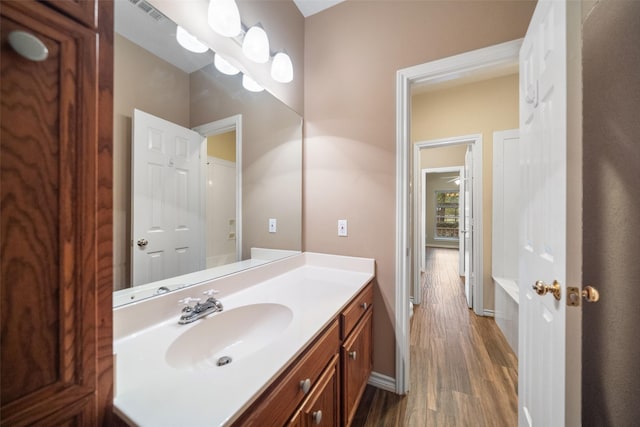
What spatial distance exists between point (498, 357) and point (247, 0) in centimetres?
311

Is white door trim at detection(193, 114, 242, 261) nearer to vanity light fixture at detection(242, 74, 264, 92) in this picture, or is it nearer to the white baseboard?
vanity light fixture at detection(242, 74, 264, 92)

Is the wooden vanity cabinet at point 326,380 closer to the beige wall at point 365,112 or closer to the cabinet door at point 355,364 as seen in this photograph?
the cabinet door at point 355,364

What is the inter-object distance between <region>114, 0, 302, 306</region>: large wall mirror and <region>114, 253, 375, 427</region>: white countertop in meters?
0.09

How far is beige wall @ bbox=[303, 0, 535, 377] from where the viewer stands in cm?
148

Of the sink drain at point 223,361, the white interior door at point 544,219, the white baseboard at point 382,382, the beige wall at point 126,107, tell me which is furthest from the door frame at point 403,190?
the beige wall at point 126,107

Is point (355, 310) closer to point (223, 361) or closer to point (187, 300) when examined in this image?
point (223, 361)

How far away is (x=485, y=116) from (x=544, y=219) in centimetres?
236

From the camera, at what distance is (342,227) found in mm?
1714

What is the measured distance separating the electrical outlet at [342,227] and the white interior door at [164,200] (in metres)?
0.91

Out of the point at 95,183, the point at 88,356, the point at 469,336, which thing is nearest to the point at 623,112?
the point at 95,183

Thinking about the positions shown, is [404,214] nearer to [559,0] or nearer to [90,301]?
[559,0]

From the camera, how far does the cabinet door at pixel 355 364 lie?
112 cm

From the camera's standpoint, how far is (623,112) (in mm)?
912

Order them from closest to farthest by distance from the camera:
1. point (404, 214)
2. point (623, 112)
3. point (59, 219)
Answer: point (59, 219) → point (623, 112) → point (404, 214)
